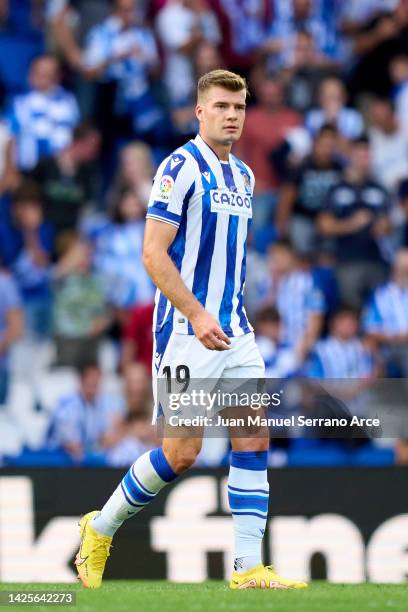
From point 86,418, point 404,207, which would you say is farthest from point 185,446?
point 404,207

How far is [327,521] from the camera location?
904cm

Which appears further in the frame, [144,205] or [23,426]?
[144,205]

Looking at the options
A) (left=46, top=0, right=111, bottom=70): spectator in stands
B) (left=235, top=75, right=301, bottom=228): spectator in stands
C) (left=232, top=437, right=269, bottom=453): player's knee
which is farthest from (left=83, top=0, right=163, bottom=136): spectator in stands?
(left=232, top=437, right=269, bottom=453): player's knee

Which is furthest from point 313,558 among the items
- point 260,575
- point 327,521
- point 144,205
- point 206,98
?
point 144,205

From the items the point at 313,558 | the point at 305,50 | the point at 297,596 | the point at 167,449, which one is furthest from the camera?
the point at 305,50

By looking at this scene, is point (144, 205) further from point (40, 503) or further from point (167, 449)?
point (167, 449)

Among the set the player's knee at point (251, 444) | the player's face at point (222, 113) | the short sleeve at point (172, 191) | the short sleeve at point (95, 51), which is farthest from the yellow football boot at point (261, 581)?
the short sleeve at point (95, 51)

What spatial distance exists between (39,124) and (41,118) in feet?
0.19

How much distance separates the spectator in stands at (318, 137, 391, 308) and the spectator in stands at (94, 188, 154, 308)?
5.35ft

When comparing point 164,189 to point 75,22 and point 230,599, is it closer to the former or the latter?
point 230,599

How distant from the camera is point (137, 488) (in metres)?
6.73

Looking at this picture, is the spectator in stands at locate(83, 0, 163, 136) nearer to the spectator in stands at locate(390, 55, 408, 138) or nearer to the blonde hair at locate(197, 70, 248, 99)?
the spectator in stands at locate(390, 55, 408, 138)

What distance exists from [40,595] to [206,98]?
2.37 m

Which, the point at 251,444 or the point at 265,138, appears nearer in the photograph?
the point at 251,444
